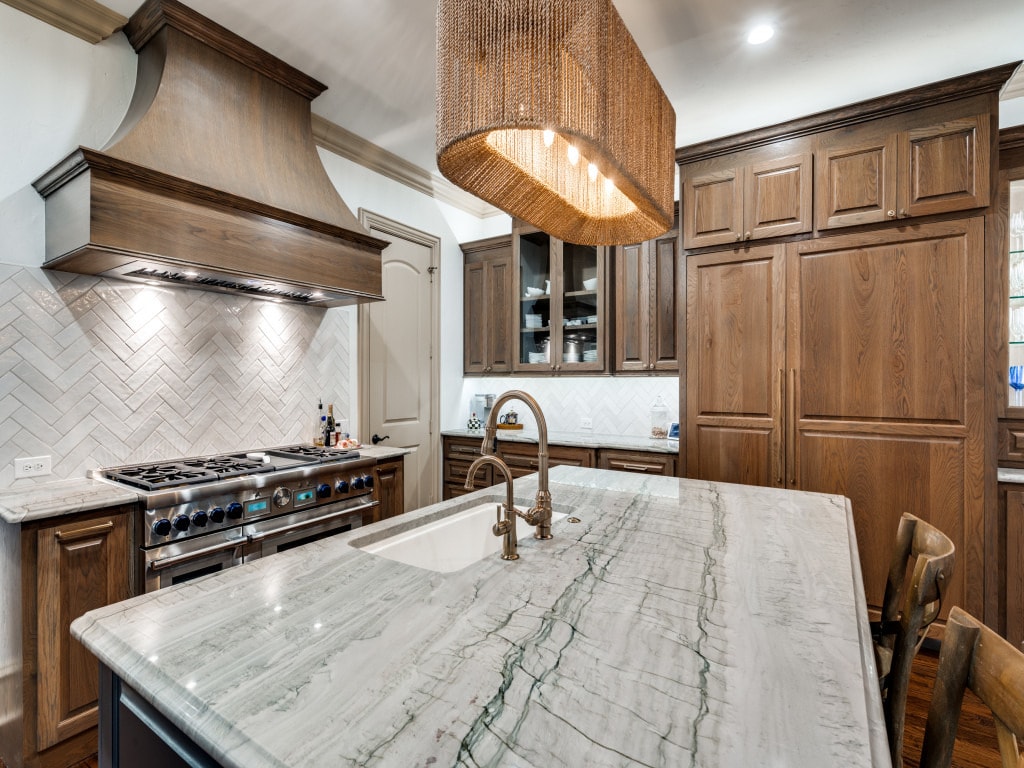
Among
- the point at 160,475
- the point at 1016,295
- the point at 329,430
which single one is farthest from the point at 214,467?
the point at 1016,295

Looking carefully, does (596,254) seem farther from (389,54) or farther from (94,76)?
(94,76)

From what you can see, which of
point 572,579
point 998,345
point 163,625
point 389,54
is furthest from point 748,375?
point 163,625

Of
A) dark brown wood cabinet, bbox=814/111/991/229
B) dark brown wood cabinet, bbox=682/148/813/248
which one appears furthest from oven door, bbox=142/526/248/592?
dark brown wood cabinet, bbox=814/111/991/229

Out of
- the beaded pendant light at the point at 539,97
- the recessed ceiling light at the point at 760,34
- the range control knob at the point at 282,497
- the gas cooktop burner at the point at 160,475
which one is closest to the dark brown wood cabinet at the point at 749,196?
the recessed ceiling light at the point at 760,34

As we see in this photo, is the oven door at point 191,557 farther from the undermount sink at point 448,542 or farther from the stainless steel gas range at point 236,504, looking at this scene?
the undermount sink at point 448,542

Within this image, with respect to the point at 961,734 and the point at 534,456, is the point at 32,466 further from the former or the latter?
the point at 961,734

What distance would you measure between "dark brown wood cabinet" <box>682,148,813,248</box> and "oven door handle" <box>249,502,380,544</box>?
7.74 ft

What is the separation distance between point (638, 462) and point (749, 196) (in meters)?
1.66

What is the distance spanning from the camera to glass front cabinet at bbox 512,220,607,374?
374 cm

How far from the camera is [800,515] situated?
155cm

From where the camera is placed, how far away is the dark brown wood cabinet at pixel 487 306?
13.8ft

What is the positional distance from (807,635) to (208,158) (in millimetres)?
2703

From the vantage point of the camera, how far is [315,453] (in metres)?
2.80

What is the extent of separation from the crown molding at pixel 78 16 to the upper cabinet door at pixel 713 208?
2891 mm
